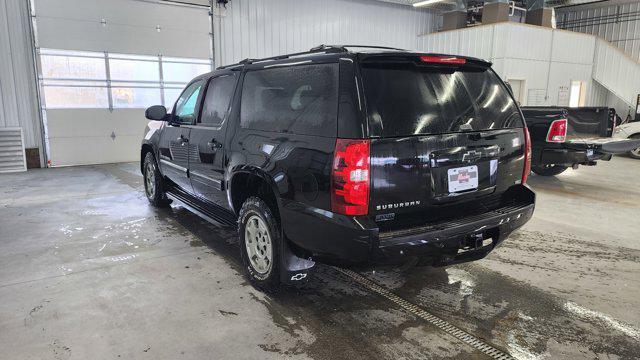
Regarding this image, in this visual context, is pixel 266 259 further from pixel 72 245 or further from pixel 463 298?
pixel 72 245

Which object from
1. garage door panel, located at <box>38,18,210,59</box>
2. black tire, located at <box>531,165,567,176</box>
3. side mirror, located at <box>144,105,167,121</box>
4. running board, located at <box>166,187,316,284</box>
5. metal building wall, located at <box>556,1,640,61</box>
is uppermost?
metal building wall, located at <box>556,1,640,61</box>

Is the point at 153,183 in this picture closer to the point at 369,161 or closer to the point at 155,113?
the point at 155,113

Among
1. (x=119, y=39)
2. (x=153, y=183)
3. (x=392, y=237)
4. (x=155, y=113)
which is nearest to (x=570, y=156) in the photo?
(x=392, y=237)

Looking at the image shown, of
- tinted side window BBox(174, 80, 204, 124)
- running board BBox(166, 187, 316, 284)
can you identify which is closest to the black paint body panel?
running board BBox(166, 187, 316, 284)

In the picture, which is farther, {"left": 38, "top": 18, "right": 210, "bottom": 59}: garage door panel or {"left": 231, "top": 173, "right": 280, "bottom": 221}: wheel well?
{"left": 38, "top": 18, "right": 210, "bottom": 59}: garage door panel

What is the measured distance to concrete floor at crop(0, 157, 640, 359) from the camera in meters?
2.51

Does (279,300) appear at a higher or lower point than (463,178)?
lower

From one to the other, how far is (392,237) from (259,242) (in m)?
1.19

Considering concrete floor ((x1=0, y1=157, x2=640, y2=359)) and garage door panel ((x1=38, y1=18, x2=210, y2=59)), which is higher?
garage door panel ((x1=38, y1=18, x2=210, y2=59))

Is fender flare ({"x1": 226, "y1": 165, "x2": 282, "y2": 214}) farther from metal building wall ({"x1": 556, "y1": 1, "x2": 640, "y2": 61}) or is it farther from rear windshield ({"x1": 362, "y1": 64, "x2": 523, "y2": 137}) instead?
metal building wall ({"x1": 556, "y1": 1, "x2": 640, "y2": 61})

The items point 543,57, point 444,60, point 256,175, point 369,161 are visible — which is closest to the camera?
point 369,161

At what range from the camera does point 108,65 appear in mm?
9953

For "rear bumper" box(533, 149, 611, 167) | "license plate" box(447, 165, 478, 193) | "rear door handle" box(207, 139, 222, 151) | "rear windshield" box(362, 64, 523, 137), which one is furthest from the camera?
"rear bumper" box(533, 149, 611, 167)

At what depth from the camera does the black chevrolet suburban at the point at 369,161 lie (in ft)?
7.76
